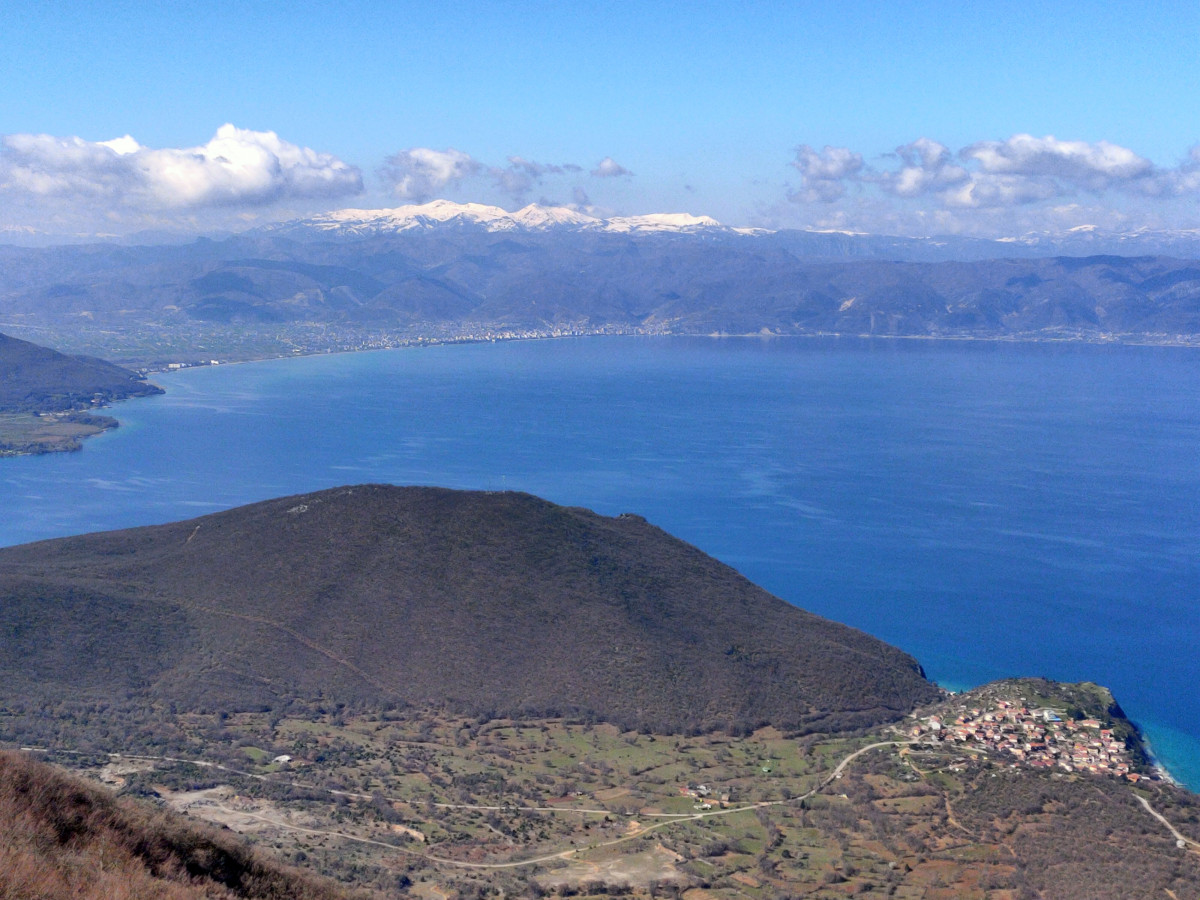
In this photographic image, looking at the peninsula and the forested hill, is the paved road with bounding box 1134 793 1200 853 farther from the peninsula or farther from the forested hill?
the forested hill

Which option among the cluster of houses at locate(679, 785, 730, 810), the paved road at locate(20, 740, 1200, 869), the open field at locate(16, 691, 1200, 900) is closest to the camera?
the open field at locate(16, 691, 1200, 900)

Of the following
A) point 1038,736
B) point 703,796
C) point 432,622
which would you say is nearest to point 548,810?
point 703,796

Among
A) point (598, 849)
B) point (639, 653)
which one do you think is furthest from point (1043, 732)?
point (598, 849)

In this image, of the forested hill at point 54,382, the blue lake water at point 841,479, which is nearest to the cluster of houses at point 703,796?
the blue lake water at point 841,479

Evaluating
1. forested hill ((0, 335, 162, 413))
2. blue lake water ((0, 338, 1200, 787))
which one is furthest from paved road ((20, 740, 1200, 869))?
forested hill ((0, 335, 162, 413))

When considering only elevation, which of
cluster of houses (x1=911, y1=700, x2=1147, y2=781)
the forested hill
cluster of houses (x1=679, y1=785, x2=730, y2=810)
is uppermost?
the forested hill

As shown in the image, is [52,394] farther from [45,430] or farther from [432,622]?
[432,622]
